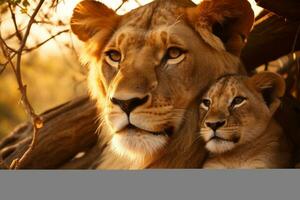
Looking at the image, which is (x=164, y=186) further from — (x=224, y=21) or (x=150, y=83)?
(x=224, y=21)

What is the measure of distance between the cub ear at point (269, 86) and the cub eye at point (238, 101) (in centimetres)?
8

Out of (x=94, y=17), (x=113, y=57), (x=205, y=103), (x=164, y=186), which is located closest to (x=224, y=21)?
(x=205, y=103)

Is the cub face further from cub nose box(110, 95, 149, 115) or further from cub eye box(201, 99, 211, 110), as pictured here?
cub nose box(110, 95, 149, 115)

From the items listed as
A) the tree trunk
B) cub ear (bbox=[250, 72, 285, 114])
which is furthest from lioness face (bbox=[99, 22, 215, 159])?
the tree trunk

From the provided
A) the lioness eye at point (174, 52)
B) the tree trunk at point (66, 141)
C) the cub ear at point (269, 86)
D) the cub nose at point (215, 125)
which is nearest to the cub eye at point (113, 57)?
the lioness eye at point (174, 52)

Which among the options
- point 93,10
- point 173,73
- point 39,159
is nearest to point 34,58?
point 39,159

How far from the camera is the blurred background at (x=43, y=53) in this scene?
14.4 feet

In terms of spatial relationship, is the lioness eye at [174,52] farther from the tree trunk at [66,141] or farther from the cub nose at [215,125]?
the tree trunk at [66,141]

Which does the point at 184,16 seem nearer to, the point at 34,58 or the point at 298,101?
the point at 298,101

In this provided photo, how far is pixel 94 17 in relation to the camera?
4.17 metres

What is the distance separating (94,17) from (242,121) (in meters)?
0.89

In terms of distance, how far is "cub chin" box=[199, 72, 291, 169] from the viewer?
12.5 feet

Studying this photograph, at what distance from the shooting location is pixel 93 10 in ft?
13.6

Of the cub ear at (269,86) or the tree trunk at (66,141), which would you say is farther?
the tree trunk at (66,141)
